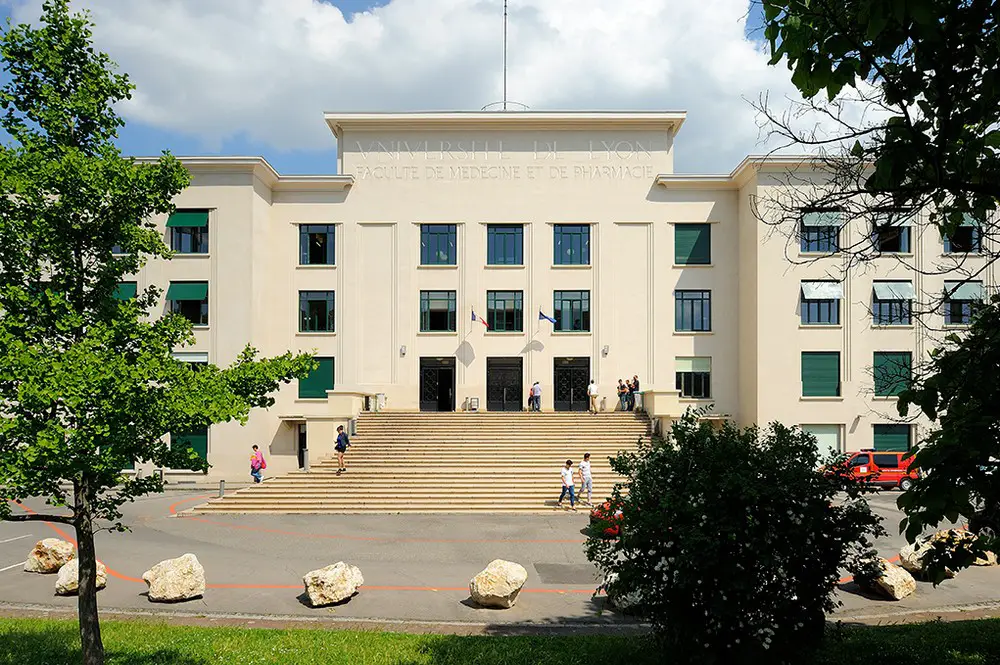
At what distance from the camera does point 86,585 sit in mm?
8805

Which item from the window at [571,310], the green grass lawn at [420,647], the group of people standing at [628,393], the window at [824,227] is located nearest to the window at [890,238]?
the window at [824,227]

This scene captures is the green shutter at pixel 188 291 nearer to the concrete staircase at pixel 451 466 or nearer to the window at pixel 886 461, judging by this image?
the concrete staircase at pixel 451 466

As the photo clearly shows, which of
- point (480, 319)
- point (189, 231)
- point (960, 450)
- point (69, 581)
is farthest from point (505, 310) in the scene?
point (960, 450)

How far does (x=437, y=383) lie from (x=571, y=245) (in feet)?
30.5

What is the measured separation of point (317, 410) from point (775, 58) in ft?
107

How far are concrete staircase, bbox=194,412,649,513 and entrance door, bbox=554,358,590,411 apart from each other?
98.6 inches

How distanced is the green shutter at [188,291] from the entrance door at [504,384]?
13429 millimetres

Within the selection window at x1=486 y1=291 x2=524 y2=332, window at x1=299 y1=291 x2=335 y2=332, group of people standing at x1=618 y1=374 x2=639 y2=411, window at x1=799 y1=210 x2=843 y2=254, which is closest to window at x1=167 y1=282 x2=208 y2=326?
window at x1=299 y1=291 x2=335 y2=332

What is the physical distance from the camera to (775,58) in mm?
5543

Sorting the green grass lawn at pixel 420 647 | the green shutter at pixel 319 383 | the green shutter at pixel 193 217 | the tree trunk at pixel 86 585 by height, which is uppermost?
the green shutter at pixel 193 217

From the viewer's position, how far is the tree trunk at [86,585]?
864cm

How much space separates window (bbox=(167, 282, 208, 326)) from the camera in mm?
34688

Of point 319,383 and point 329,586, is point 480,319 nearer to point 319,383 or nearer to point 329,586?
point 319,383

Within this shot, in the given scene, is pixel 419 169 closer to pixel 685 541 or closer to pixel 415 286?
pixel 415 286
